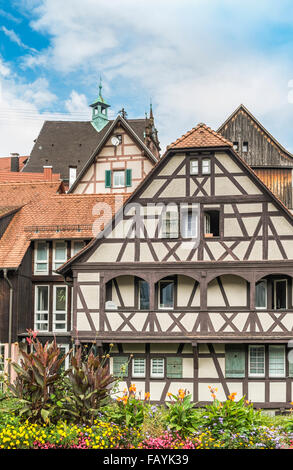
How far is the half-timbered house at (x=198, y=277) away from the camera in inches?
859

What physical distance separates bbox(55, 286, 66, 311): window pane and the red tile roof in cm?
738

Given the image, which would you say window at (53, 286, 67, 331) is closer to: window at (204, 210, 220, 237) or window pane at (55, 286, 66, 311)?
window pane at (55, 286, 66, 311)

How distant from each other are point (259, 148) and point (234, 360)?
1531 centimetres

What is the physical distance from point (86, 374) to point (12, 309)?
11.6 meters

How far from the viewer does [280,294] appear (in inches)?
910

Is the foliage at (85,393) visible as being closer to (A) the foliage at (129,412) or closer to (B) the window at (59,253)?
(A) the foliage at (129,412)

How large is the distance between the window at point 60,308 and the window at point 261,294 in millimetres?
7496

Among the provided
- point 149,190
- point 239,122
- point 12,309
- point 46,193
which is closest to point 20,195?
point 46,193

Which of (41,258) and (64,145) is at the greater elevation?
(64,145)

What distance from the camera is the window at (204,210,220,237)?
22797 millimetres

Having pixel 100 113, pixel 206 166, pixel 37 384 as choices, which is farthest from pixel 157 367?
pixel 100 113

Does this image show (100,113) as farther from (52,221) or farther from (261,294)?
(261,294)
